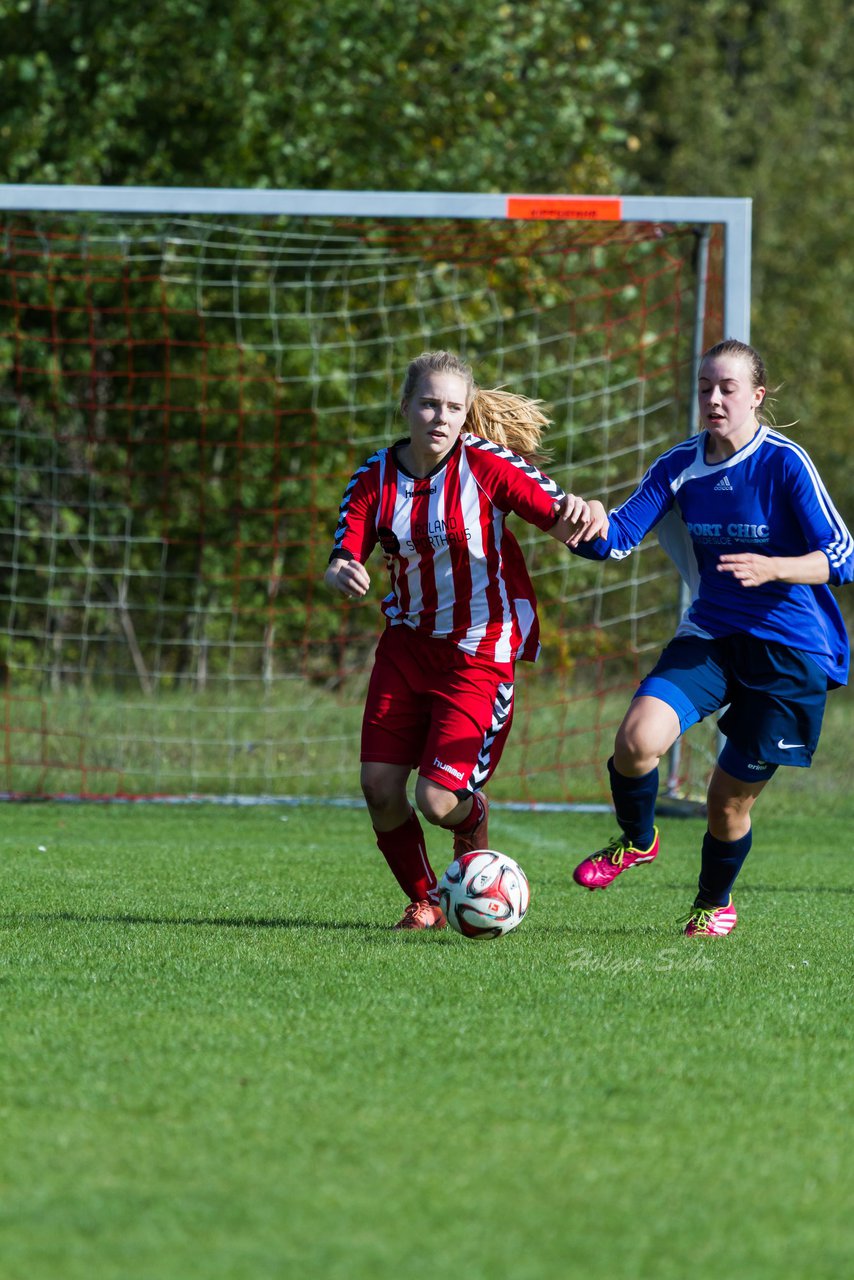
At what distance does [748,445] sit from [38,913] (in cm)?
260

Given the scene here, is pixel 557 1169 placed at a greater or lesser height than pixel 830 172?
lesser

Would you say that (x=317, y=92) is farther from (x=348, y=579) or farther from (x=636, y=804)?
(x=636, y=804)

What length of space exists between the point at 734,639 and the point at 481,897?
1.09m

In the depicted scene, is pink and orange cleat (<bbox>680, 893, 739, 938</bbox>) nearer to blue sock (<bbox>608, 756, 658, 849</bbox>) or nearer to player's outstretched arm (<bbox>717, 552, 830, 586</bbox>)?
blue sock (<bbox>608, 756, 658, 849</bbox>)

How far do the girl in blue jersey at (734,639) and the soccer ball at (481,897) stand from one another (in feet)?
0.95

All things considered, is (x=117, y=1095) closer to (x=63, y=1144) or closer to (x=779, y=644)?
(x=63, y=1144)

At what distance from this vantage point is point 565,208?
808cm

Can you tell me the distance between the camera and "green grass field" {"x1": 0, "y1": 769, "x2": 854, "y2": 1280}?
2.31 m

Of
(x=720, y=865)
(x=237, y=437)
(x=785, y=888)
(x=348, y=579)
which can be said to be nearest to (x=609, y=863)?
(x=720, y=865)

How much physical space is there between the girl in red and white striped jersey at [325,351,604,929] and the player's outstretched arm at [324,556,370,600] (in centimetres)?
12

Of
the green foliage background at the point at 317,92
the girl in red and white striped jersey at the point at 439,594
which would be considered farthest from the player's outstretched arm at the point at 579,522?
the green foliage background at the point at 317,92

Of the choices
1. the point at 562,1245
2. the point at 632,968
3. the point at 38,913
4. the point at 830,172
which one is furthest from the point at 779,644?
the point at 830,172

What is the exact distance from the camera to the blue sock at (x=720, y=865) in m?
4.88

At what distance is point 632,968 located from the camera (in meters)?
4.27
